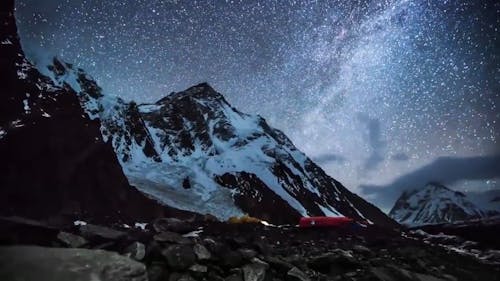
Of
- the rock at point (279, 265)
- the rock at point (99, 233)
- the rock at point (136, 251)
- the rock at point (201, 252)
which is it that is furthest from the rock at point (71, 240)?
the rock at point (279, 265)

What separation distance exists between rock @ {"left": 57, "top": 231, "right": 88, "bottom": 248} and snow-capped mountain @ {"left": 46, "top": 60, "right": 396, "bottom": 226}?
8566cm

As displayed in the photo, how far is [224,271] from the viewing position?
961 cm

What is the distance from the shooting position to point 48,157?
6475 centimetres

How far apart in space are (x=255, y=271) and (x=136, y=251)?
2.80 meters

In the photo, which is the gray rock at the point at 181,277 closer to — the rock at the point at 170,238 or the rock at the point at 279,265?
the rock at the point at 170,238

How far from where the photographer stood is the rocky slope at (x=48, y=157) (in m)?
57.6

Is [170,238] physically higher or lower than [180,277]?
higher

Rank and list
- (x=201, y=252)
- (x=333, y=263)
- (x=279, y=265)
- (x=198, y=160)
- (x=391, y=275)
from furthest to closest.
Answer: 1. (x=198, y=160)
2. (x=333, y=263)
3. (x=391, y=275)
4. (x=279, y=265)
5. (x=201, y=252)

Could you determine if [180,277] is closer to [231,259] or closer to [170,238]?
[231,259]

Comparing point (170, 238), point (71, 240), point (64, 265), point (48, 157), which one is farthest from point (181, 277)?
point (48, 157)

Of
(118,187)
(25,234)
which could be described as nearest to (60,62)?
(118,187)

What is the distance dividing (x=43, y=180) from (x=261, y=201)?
74627 millimetres

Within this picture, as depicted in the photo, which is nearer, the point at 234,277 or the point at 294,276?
the point at 234,277

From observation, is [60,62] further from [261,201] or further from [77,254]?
[77,254]
